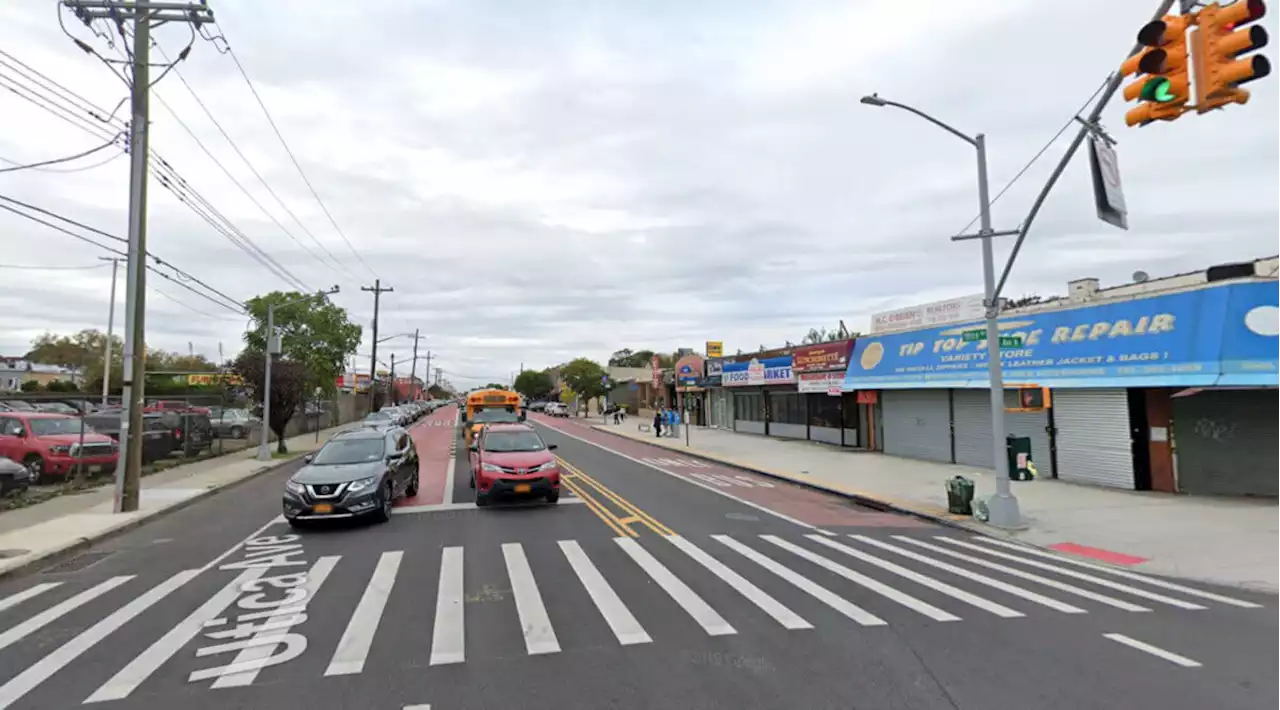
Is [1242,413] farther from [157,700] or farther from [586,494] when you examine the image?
[157,700]

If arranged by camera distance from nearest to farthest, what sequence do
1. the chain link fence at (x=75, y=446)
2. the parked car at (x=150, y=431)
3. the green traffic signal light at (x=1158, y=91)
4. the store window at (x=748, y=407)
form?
the green traffic signal light at (x=1158, y=91) → the chain link fence at (x=75, y=446) → the parked car at (x=150, y=431) → the store window at (x=748, y=407)

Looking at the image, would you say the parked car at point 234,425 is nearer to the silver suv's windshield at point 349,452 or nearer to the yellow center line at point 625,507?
the yellow center line at point 625,507

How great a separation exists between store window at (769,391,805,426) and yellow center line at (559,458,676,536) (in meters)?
16.5

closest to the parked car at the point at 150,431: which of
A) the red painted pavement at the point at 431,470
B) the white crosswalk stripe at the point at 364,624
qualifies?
the red painted pavement at the point at 431,470

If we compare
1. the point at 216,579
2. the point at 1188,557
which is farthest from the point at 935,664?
the point at 216,579

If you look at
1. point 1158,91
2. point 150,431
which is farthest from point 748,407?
point 1158,91

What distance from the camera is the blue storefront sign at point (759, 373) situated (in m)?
33.8

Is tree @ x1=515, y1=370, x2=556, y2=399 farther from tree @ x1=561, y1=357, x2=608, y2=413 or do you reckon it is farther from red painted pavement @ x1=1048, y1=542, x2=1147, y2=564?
red painted pavement @ x1=1048, y1=542, x2=1147, y2=564

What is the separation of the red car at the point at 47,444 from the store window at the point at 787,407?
27.5m

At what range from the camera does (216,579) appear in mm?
8836

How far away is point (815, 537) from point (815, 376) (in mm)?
19334

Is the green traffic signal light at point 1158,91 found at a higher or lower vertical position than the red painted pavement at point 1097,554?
higher

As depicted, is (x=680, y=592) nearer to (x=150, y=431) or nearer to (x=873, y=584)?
(x=873, y=584)

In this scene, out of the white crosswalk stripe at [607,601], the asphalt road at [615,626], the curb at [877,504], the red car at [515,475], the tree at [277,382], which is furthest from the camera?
the tree at [277,382]
